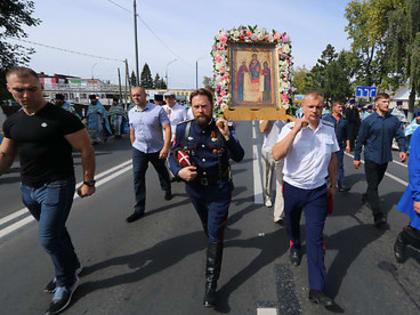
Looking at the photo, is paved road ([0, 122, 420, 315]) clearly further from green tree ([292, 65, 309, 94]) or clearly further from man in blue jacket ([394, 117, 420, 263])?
green tree ([292, 65, 309, 94])

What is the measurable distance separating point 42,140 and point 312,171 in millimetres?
2380

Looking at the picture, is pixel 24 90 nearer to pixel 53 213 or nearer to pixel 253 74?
pixel 53 213

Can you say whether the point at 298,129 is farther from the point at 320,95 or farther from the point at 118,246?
the point at 118,246

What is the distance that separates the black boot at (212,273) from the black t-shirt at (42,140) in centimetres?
148

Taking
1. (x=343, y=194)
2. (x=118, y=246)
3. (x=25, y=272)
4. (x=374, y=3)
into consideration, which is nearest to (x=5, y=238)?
(x=25, y=272)

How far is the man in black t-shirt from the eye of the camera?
232cm

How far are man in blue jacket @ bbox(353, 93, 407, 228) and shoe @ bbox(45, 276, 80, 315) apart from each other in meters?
4.00

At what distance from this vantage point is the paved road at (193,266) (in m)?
2.55

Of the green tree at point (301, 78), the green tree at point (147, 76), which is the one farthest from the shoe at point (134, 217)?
the green tree at point (147, 76)

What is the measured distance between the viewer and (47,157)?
240 cm

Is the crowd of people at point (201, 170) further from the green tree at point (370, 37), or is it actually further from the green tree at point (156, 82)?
the green tree at point (156, 82)

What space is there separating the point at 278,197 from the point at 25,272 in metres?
3.23

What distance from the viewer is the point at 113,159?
9805 millimetres

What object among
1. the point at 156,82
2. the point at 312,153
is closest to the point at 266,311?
the point at 312,153
